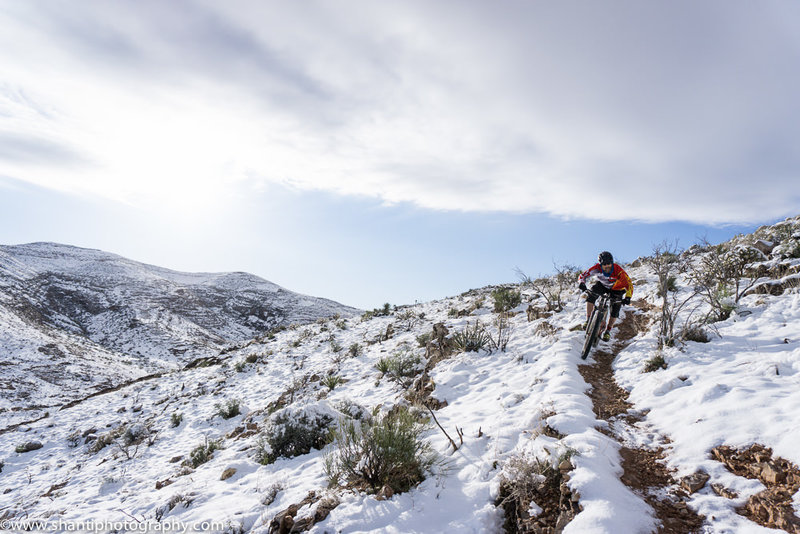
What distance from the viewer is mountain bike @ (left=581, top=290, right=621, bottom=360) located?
265 inches

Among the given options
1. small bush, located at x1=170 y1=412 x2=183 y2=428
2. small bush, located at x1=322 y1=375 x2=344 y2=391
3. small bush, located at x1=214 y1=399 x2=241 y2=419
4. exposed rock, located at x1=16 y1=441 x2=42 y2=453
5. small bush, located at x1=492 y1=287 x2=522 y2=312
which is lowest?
exposed rock, located at x1=16 y1=441 x2=42 y2=453

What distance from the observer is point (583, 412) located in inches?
172

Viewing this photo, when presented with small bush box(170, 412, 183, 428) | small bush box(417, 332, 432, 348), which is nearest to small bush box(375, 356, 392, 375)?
small bush box(417, 332, 432, 348)

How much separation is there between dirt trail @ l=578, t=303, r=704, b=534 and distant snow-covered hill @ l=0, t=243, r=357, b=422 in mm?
19338

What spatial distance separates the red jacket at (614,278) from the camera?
7.03 m

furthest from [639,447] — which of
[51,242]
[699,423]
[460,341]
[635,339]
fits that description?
[51,242]

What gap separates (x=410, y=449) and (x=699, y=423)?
3.07 m

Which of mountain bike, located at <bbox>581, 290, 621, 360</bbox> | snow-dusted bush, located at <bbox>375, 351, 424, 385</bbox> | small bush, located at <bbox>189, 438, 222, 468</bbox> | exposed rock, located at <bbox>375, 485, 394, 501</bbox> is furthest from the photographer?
snow-dusted bush, located at <bbox>375, 351, 424, 385</bbox>

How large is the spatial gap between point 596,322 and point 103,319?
37.0 meters

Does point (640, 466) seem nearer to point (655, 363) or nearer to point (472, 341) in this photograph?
point (655, 363)

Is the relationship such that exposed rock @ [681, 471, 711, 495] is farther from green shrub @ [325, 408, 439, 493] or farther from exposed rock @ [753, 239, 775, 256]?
exposed rock @ [753, 239, 775, 256]

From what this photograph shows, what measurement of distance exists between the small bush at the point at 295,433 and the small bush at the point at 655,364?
5.13m

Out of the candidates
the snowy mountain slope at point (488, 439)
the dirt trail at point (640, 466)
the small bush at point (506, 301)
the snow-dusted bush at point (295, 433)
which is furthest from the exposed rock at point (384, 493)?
the small bush at point (506, 301)

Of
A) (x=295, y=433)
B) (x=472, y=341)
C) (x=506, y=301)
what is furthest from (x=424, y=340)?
(x=295, y=433)
